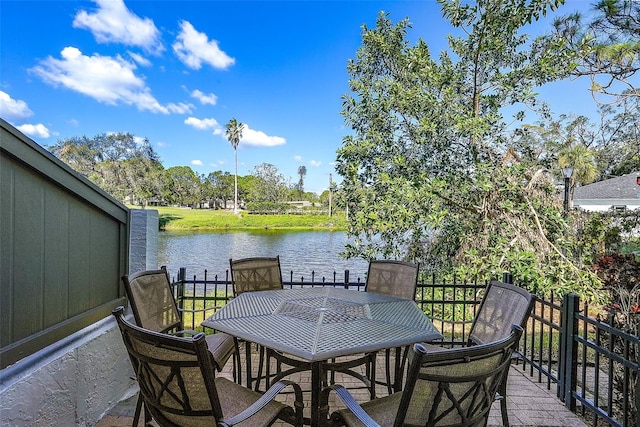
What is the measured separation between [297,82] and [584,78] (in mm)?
9754

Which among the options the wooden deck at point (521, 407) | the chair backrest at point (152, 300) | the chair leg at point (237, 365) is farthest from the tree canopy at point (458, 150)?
the chair backrest at point (152, 300)

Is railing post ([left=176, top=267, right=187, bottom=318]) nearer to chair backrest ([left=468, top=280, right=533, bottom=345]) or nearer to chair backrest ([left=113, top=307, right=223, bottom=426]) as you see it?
chair backrest ([left=113, top=307, right=223, bottom=426])

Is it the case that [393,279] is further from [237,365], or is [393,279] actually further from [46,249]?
[46,249]

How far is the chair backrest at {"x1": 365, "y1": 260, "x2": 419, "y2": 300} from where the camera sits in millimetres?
2897

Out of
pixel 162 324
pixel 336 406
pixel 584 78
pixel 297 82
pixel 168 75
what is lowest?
pixel 336 406

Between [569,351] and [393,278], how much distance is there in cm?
130

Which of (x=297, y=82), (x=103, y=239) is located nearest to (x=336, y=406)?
(x=103, y=239)

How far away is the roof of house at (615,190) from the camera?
482 inches

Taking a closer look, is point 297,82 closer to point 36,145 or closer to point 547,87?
point 547,87

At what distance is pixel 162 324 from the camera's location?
228cm

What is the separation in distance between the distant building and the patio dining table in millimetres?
12673

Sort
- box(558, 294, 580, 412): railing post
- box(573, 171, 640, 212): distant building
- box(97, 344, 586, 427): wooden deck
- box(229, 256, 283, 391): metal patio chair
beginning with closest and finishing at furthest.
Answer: box(97, 344, 586, 427): wooden deck, box(558, 294, 580, 412): railing post, box(229, 256, 283, 391): metal patio chair, box(573, 171, 640, 212): distant building

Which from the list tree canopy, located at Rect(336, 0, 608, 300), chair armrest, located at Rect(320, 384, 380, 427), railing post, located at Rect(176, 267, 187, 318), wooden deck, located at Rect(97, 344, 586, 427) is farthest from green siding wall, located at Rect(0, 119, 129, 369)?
tree canopy, located at Rect(336, 0, 608, 300)

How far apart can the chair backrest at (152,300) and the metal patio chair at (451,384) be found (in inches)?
51.6
